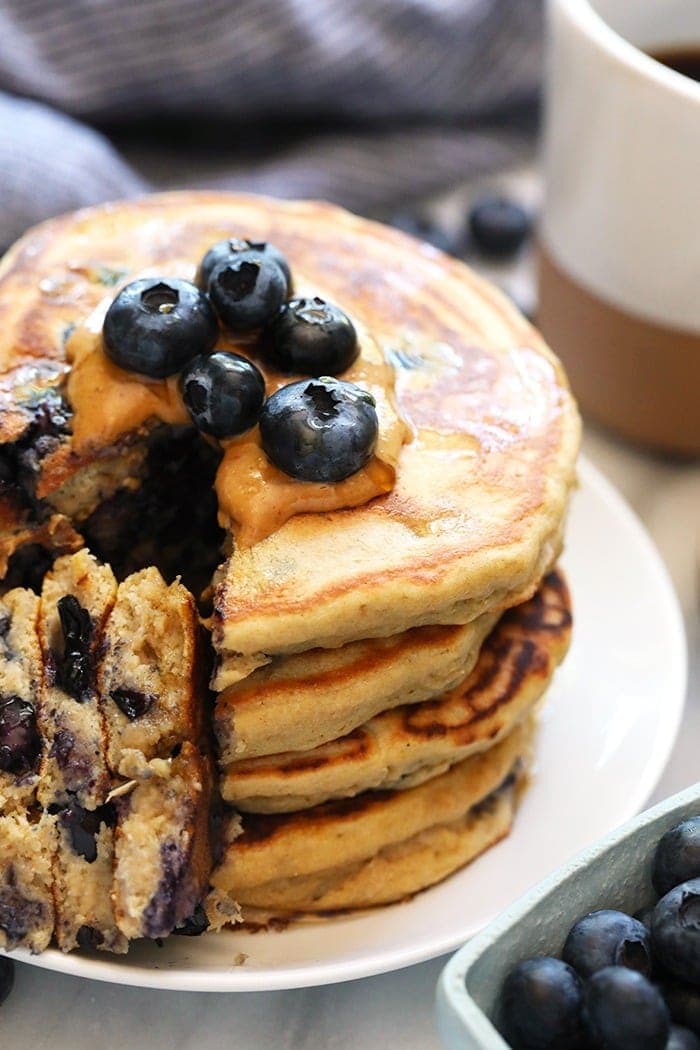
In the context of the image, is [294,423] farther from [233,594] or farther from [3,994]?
[3,994]

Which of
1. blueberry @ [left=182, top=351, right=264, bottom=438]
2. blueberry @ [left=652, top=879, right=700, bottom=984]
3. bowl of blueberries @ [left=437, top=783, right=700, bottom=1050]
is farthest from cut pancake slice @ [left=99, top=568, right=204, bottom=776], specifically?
blueberry @ [left=652, top=879, right=700, bottom=984]

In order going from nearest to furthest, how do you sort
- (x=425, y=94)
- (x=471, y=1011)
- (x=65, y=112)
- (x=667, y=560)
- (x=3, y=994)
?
1. (x=471, y=1011)
2. (x=3, y=994)
3. (x=667, y=560)
4. (x=65, y=112)
5. (x=425, y=94)

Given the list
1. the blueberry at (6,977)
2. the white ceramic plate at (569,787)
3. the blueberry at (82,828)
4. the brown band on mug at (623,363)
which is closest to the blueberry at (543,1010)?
the white ceramic plate at (569,787)

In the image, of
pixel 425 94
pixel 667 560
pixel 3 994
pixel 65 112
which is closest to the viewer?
pixel 3 994

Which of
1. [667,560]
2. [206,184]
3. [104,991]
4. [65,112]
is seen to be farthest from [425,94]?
[104,991]

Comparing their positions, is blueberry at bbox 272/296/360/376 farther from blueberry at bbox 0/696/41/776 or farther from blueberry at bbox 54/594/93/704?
blueberry at bbox 0/696/41/776

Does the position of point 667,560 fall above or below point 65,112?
below

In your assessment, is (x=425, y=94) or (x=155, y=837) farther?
(x=425, y=94)
